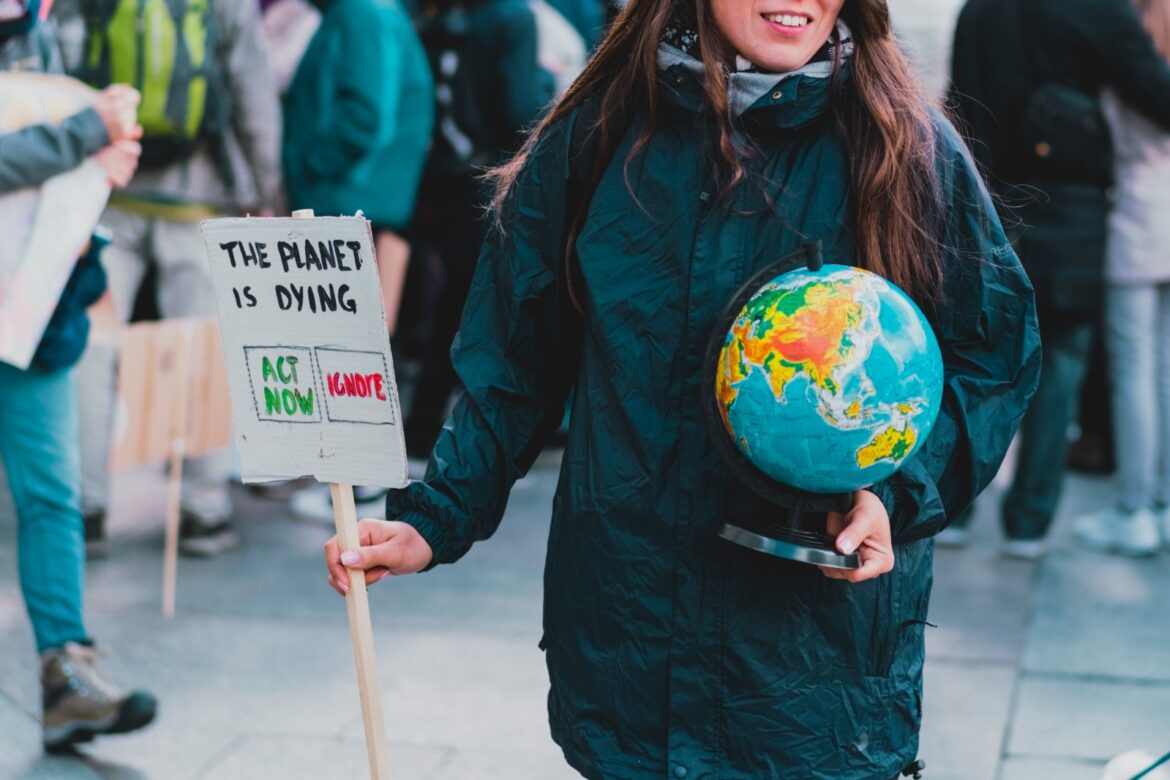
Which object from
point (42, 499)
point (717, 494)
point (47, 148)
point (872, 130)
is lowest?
point (42, 499)

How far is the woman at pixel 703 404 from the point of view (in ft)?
7.38

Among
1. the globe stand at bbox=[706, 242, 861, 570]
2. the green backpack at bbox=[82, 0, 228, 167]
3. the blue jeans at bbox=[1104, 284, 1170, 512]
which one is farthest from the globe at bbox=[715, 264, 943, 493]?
the blue jeans at bbox=[1104, 284, 1170, 512]

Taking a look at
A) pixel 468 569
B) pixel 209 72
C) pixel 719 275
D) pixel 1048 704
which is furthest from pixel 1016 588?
pixel 719 275

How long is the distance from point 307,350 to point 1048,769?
259 centimetres

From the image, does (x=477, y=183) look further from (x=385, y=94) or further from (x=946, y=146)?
(x=946, y=146)

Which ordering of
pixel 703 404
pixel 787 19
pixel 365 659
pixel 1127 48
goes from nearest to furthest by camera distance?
pixel 703 404 < pixel 787 19 < pixel 365 659 < pixel 1127 48

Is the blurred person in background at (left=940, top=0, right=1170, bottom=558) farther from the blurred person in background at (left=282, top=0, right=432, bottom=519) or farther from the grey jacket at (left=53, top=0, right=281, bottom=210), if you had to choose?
the grey jacket at (left=53, top=0, right=281, bottom=210)

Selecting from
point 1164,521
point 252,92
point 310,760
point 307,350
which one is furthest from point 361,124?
point 307,350

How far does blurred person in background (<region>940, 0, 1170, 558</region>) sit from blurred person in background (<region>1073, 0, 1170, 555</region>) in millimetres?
151

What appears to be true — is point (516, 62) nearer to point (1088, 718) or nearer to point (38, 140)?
point (38, 140)

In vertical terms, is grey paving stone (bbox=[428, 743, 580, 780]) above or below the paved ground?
above

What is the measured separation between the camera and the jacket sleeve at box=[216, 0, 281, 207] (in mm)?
5930

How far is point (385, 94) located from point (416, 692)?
2.61m

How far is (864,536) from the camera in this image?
2.09m
